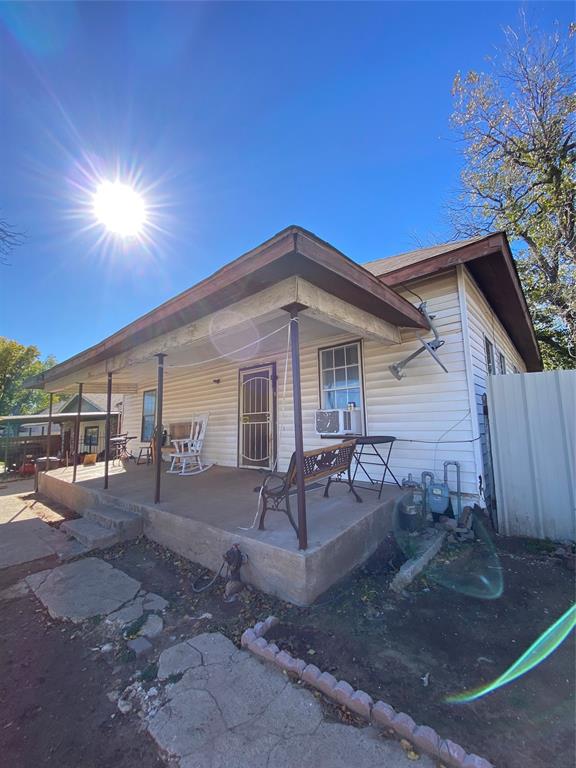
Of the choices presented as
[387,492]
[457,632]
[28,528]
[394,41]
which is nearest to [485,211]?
[394,41]

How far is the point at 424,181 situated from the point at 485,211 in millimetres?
5340

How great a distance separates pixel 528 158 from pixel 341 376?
32.8ft

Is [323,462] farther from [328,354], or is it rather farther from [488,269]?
[488,269]

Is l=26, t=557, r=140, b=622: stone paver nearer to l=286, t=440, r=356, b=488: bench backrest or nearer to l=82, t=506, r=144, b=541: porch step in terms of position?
l=82, t=506, r=144, b=541: porch step

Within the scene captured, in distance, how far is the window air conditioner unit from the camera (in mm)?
4855

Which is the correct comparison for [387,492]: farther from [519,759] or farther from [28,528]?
[28,528]

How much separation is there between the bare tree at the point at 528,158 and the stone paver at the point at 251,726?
12.9 meters

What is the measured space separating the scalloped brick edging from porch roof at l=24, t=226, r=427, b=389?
99.6 inches

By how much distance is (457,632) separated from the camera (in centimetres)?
222

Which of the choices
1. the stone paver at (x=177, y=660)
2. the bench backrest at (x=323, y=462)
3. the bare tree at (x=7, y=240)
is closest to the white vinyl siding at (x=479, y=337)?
the bench backrest at (x=323, y=462)

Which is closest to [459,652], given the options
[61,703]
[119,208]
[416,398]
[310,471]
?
[310,471]

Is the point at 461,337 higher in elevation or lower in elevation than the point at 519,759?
higher

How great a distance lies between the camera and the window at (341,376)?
5.09 meters

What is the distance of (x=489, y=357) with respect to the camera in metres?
5.47
